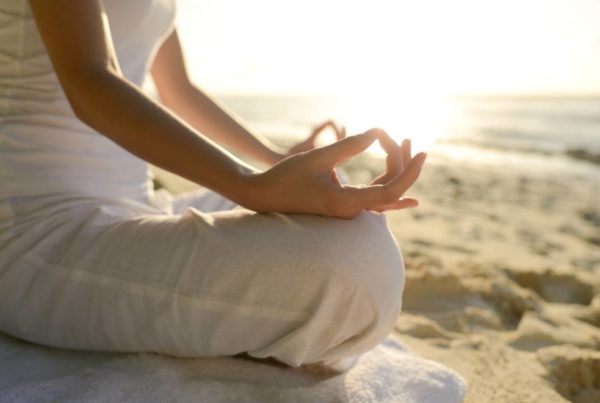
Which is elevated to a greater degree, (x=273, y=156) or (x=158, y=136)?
(x=158, y=136)

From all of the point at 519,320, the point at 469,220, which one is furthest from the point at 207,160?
the point at 469,220

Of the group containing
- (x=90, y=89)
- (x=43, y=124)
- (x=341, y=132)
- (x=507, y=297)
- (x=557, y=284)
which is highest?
(x=90, y=89)

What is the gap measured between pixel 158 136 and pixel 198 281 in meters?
0.28

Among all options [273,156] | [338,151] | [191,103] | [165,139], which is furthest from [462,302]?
[165,139]

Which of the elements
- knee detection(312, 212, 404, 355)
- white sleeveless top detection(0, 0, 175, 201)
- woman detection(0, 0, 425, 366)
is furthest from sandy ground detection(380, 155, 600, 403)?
white sleeveless top detection(0, 0, 175, 201)

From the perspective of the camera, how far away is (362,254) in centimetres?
104

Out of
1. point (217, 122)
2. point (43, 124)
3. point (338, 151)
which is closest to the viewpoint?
point (338, 151)

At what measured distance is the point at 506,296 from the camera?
2080 millimetres

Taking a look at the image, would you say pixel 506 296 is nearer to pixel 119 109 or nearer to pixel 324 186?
pixel 324 186

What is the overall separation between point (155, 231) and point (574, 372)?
1.24 m

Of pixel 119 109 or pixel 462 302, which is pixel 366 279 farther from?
pixel 462 302

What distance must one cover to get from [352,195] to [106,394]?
0.62 m

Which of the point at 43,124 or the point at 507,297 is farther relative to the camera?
the point at 507,297

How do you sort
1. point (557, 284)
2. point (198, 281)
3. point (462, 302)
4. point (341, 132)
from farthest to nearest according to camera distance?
1. point (557, 284)
2. point (462, 302)
3. point (341, 132)
4. point (198, 281)
